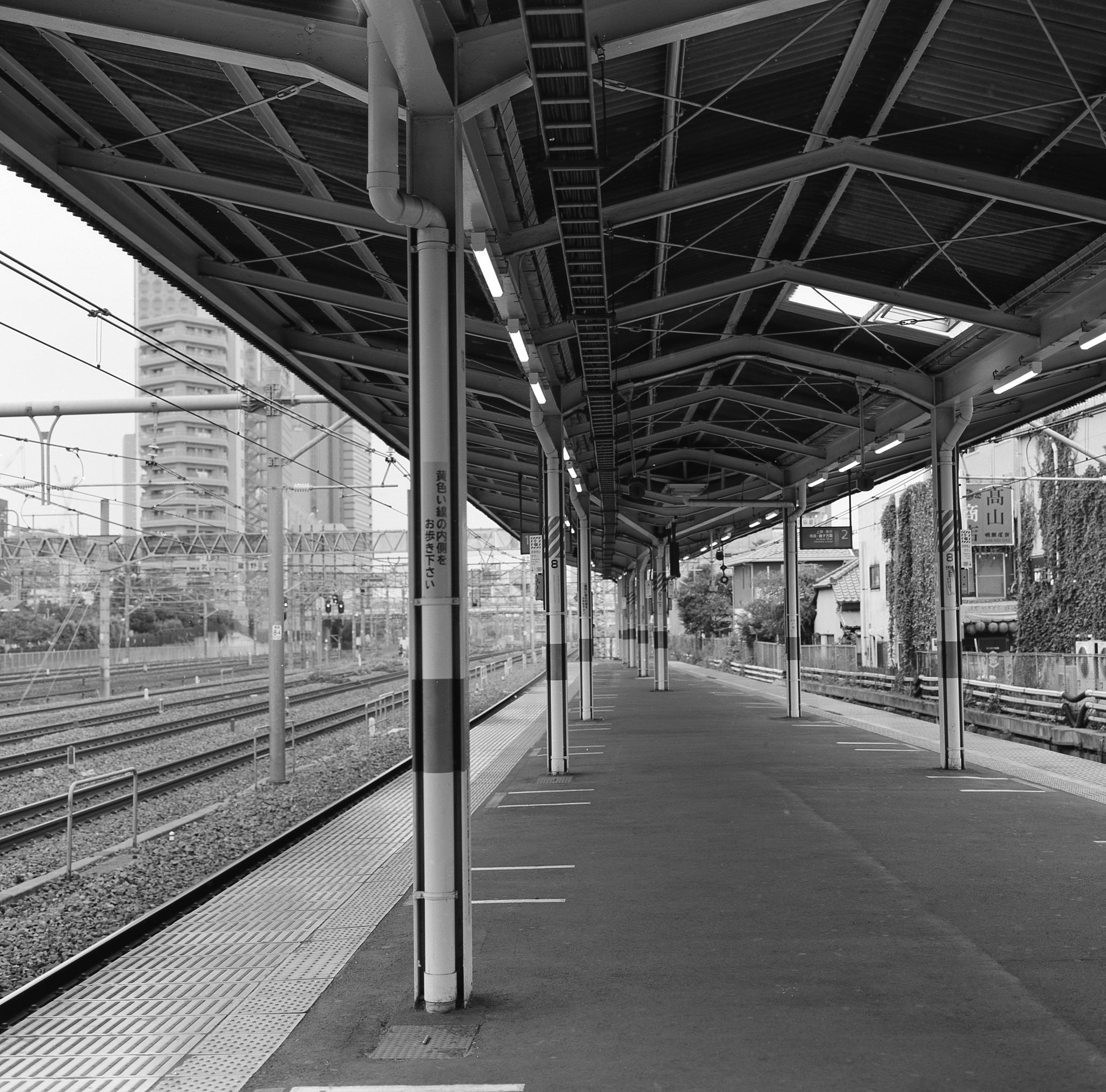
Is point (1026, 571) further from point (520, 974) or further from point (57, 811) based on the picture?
point (520, 974)

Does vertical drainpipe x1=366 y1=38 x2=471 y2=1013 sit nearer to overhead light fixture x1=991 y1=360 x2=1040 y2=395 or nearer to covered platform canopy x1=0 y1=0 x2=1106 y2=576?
covered platform canopy x1=0 y1=0 x2=1106 y2=576

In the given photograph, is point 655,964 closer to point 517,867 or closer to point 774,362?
point 517,867

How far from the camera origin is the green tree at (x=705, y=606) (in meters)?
76.2

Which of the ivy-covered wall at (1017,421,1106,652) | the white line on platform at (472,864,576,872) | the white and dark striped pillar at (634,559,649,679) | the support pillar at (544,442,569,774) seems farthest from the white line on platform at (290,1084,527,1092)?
the white and dark striped pillar at (634,559,649,679)

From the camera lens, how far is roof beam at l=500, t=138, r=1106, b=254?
948 centimetres

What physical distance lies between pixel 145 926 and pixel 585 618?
1732 centimetres

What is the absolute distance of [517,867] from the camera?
32.4ft

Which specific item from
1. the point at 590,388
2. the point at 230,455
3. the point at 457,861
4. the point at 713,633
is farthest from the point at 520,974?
the point at 230,455

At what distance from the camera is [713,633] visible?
75938 mm

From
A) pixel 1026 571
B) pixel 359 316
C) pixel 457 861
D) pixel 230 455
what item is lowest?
pixel 457 861

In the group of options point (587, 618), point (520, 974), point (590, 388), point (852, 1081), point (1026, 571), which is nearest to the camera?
point (852, 1081)

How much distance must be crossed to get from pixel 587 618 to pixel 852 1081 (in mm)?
20636

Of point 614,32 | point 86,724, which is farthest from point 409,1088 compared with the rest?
point 86,724

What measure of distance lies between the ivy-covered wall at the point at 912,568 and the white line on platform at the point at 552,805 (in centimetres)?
2923
